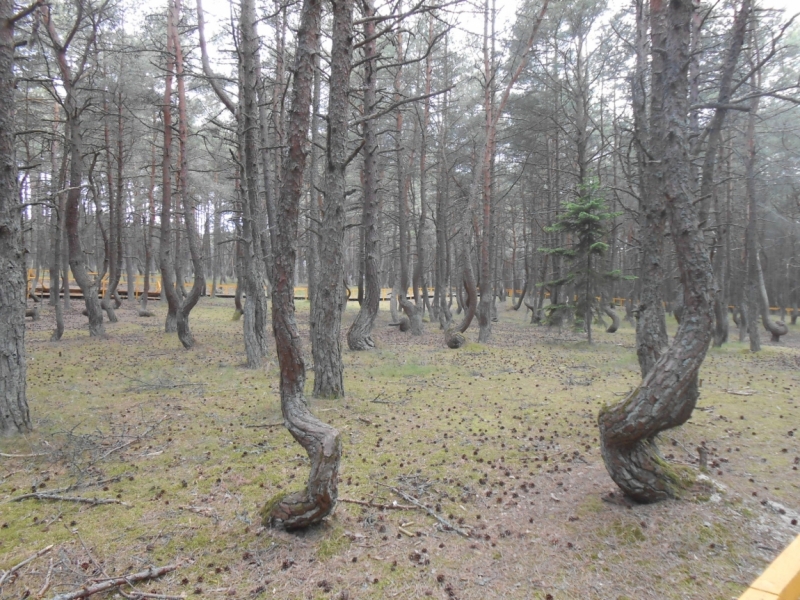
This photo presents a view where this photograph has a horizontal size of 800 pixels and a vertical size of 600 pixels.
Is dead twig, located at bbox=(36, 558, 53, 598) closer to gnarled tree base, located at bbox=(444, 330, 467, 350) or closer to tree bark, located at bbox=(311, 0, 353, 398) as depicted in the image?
tree bark, located at bbox=(311, 0, 353, 398)

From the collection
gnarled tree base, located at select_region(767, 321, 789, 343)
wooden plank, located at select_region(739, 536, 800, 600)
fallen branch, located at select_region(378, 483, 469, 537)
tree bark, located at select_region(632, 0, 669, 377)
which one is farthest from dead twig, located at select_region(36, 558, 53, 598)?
gnarled tree base, located at select_region(767, 321, 789, 343)

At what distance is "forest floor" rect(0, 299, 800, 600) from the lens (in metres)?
2.88

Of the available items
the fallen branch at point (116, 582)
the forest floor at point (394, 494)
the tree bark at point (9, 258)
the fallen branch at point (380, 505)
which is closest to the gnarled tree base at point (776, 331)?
the forest floor at point (394, 494)

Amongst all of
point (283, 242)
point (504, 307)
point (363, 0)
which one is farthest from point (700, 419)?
point (504, 307)

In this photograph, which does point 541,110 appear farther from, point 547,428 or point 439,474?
point 439,474

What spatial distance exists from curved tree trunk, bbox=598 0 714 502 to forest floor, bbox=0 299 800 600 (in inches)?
10.4

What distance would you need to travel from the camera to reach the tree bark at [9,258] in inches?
187

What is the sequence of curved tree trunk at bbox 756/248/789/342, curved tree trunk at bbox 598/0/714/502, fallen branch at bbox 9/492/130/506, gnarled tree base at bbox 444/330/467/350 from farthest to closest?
curved tree trunk at bbox 756/248/789/342
gnarled tree base at bbox 444/330/467/350
fallen branch at bbox 9/492/130/506
curved tree trunk at bbox 598/0/714/502

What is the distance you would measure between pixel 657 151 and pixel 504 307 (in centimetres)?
2655

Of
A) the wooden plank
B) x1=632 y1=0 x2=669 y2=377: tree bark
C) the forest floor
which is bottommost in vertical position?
the forest floor

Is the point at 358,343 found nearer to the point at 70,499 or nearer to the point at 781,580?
the point at 70,499

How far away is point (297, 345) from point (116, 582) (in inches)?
70.8

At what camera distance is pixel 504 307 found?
31000 mm

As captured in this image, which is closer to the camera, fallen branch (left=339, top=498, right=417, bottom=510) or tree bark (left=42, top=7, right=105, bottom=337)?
fallen branch (left=339, top=498, right=417, bottom=510)
